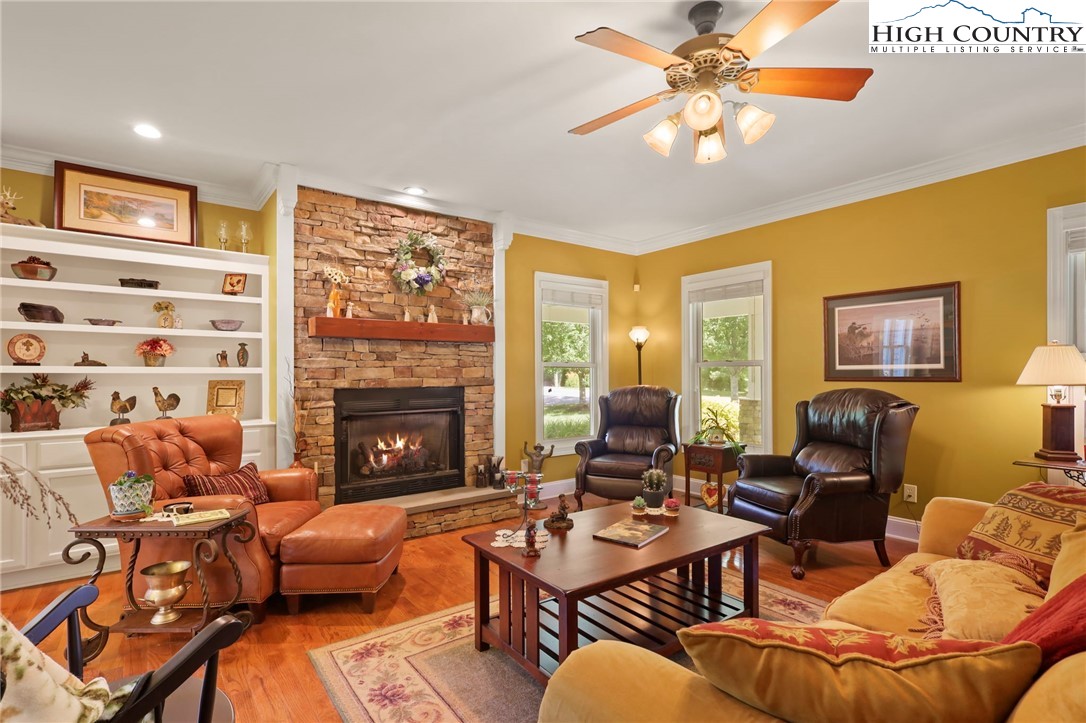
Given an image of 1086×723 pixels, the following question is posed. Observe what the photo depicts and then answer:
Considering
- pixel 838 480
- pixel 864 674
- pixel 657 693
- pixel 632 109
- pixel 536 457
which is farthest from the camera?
pixel 536 457

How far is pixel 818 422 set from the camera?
3.85m

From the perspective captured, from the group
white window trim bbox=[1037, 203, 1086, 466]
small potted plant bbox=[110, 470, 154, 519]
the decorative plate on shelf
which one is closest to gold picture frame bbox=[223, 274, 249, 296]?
the decorative plate on shelf

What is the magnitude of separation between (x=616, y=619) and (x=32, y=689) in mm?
1977

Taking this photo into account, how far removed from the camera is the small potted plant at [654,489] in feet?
9.10

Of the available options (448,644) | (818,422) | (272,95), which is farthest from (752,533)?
(272,95)

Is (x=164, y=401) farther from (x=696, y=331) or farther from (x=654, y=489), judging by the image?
(x=696, y=331)

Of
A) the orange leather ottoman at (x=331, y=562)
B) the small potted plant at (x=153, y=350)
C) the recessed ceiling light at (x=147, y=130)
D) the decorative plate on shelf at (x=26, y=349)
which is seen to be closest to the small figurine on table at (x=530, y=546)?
the orange leather ottoman at (x=331, y=562)

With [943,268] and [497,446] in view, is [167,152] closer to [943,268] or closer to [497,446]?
[497,446]

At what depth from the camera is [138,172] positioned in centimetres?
376

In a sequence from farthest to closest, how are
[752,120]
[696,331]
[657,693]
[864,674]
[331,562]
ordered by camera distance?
[696,331], [331,562], [752,120], [657,693], [864,674]

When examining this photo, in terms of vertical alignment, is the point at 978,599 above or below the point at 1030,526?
below

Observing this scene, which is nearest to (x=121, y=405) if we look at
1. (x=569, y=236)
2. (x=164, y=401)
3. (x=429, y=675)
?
(x=164, y=401)

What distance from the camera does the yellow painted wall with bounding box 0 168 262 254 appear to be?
344 centimetres

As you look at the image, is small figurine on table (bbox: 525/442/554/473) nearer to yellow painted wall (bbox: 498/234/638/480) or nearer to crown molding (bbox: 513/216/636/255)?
yellow painted wall (bbox: 498/234/638/480)
